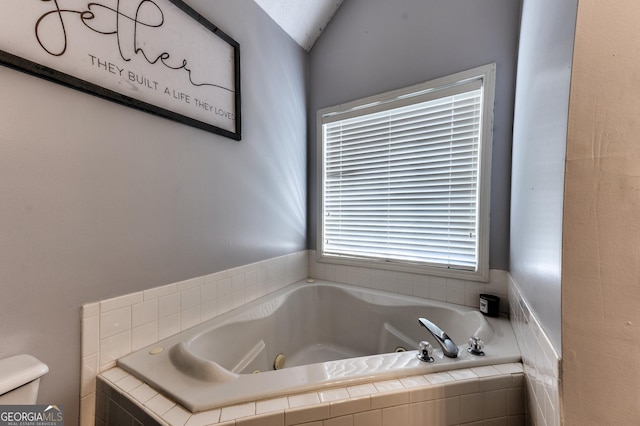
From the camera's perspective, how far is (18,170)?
0.71m

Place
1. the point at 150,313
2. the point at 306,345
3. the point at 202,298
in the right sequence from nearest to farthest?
the point at 150,313
the point at 202,298
the point at 306,345

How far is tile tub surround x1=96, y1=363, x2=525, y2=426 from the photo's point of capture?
0.66m

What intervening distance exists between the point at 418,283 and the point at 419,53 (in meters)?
1.48

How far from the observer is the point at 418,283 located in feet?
5.06

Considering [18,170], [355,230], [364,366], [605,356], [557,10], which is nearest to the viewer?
[605,356]

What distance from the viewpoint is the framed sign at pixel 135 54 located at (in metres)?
0.73

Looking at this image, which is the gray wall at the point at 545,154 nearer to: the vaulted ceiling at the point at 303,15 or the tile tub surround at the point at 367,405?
the tile tub surround at the point at 367,405

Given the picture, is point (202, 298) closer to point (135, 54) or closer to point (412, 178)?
point (135, 54)

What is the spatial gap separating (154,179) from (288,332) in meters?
1.17

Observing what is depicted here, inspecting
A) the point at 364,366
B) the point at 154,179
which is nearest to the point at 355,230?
the point at 364,366

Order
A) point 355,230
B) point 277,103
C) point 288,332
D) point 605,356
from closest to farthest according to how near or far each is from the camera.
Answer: point 605,356
point 288,332
point 277,103
point 355,230

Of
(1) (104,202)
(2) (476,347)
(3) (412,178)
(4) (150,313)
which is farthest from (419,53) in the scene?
(4) (150,313)

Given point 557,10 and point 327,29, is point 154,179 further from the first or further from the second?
point 327,29

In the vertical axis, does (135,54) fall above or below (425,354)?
above
